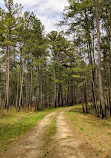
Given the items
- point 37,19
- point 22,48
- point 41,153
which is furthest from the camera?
point 37,19

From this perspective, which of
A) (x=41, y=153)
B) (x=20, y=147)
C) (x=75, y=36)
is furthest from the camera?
(x=75, y=36)

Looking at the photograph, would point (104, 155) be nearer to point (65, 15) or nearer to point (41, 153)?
point (41, 153)

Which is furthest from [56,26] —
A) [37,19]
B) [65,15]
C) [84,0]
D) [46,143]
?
[46,143]

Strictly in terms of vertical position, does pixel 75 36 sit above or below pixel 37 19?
below

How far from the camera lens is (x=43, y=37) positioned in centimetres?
2784

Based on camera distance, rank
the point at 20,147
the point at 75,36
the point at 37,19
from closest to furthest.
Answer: the point at 20,147 < the point at 75,36 < the point at 37,19

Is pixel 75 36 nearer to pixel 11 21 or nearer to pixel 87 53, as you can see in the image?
pixel 87 53

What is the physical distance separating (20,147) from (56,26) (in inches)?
595

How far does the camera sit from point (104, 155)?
5.41 metres

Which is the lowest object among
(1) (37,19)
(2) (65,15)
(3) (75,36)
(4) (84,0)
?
(3) (75,36)

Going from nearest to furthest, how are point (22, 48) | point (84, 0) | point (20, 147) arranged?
point (20, 147)
point (84, 0)
point (22, 48)

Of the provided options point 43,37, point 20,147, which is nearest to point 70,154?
point 20,147

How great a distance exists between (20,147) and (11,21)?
1907cm

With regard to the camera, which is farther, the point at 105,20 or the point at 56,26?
the point at 105,20
